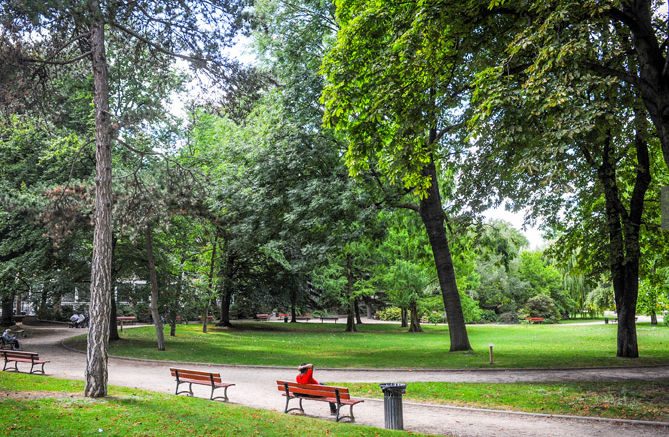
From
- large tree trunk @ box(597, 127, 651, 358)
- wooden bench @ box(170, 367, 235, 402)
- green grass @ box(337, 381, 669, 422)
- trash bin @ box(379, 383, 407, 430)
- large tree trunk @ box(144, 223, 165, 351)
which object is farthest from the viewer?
large tree trunk @ box(144, 223, 165, 351)

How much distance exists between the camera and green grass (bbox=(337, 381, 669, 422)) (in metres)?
10.2

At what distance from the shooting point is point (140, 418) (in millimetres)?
8891

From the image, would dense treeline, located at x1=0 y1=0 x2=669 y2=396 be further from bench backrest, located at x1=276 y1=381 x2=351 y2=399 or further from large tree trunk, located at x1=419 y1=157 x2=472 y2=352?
bench backrest, located at x1=276 y1=381 x2=351 y2=399

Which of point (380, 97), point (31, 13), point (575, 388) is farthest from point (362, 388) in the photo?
point (31, 13)

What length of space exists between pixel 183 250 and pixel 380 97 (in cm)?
1994

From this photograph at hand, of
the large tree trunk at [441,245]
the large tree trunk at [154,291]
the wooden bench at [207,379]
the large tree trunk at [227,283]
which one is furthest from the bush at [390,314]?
the wooden bench at [207,379]

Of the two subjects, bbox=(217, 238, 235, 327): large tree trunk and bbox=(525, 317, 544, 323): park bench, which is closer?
bbox=(217, 238, 235, 327): large tree trunk

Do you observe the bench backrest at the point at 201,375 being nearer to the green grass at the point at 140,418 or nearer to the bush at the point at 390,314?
the green grass at the point at 140,418

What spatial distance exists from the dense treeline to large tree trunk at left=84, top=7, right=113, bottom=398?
47mm

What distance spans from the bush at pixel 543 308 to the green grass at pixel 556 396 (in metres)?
44.1

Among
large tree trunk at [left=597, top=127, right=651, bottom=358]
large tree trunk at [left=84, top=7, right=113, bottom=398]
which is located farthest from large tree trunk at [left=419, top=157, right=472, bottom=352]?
large tree trunk at [left=84, top=7, right=113, bottom=398]

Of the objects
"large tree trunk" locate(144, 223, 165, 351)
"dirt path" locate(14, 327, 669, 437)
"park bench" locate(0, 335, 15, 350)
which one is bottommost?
"dirt path" locate(14, 327, 669, 437)

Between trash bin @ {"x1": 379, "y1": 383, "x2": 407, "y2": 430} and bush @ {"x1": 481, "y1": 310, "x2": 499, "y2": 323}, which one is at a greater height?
trash bin @ {"x1": 379, "y1": 383, "x2": 407, "y2": 430}

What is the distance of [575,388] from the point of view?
12.6 m
